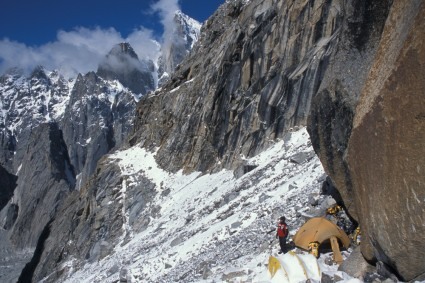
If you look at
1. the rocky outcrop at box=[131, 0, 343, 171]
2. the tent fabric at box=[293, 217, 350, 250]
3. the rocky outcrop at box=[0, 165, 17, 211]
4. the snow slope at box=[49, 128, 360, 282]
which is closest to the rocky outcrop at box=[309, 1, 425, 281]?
the tent fabric at box=[293, 217, 350, 250]

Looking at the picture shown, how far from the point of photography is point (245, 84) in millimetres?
42969

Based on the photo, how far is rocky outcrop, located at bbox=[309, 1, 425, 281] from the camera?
7.72m

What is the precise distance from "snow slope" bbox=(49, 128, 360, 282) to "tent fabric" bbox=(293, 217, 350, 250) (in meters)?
1.16

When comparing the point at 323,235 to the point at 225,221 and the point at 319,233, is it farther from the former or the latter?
the point at 225,221

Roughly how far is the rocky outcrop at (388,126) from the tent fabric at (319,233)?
5.91ft

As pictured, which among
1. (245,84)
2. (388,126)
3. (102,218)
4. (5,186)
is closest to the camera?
(388,126)

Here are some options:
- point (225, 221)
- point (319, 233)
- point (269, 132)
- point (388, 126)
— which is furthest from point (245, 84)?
point (388, 126)

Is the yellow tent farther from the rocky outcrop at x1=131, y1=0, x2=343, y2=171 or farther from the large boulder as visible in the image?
the rocky outcrop at x1=131, y1=0, x2=343, y2=171

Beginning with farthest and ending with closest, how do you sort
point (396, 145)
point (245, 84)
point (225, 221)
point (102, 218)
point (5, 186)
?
point (5, 186), point (102, 218), point (245, 84), point (225, 221), point (396, 145)

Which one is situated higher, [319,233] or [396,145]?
[396,145]

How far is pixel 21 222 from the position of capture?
575ft

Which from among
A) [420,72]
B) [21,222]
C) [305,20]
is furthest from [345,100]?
[21,222]

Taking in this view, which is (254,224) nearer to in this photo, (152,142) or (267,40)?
(267,40)

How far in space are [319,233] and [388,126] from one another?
457 cm
